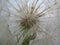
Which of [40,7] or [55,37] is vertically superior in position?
[40,7]

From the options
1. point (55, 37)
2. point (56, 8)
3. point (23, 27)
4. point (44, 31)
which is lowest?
point (55, 37)

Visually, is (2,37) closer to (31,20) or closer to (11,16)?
(11,16)

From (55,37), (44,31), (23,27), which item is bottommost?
(55,37)

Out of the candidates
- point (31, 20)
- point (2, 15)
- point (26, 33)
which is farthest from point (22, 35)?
point (2, 15)

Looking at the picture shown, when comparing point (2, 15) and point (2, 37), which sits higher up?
point (2, 15)

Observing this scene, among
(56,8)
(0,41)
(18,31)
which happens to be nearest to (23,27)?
(18,31)

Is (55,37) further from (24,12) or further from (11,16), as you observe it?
(11,16)
